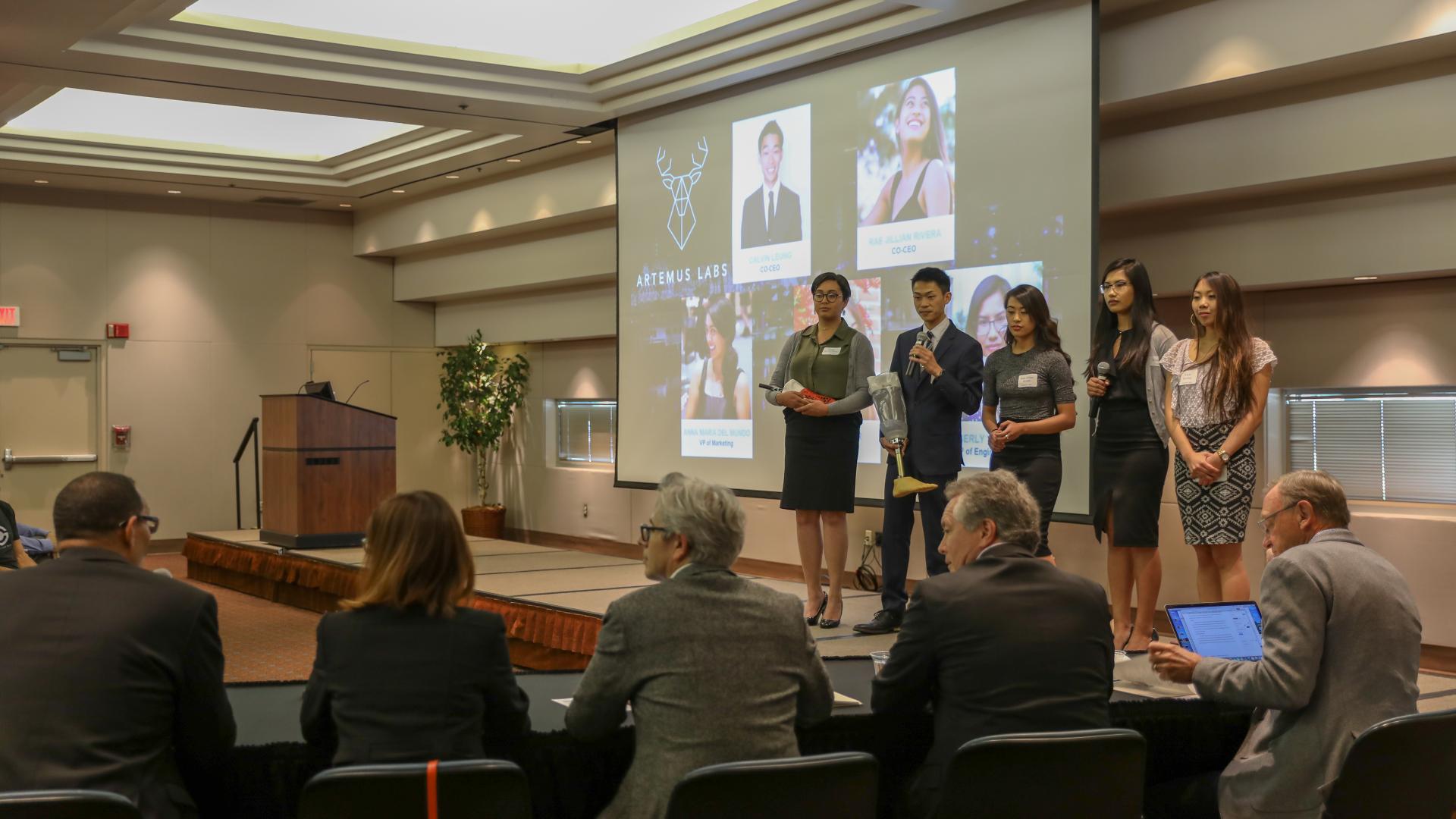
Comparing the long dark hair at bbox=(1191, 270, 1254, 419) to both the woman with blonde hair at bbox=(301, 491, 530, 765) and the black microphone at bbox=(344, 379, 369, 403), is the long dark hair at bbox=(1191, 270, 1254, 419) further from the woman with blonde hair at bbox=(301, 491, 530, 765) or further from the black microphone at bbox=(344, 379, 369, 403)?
the black microphone at bbox=(344, 379, 369, 403)

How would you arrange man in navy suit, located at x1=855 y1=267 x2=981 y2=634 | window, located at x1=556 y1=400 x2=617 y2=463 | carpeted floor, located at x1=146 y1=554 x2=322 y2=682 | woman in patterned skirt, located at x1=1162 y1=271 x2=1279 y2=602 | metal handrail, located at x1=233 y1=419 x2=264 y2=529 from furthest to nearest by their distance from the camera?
1. window, located at x1=556 y1=400 x2=617 y2=463
2. metal handrail, located at x1=233 y1=419 x2=264 y2=529
3. carpeted floor, located at x1=146 y1=554 x2=322 y2=682
4. man in navy suit, located at x1=855 y1=267 x2=981 y2=634
5. woman in patterned skirt, located at x1=1162 y1=271 x2=1279 y2=602

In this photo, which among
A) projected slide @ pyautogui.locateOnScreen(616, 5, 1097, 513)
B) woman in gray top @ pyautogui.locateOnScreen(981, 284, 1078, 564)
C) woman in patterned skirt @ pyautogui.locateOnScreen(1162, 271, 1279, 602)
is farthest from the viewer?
projected slide @ pyautogui.locateOnScreen(616, 5, 1097, 513)

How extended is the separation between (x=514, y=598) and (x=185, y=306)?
608 cm

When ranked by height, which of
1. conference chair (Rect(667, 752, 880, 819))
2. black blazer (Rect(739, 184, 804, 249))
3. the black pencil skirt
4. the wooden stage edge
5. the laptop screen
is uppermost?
black blazer (Rect(739, 184, 804, 249))

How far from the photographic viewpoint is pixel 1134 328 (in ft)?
14.7

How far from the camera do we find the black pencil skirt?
5047 millimetres

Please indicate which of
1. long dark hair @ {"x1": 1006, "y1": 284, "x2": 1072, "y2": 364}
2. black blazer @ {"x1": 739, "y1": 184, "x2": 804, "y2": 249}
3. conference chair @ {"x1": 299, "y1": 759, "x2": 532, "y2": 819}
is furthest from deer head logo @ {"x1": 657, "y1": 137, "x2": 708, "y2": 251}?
conference chair @ {"x1": 299, "y1": 759, "x2": 532, "y2": 819}

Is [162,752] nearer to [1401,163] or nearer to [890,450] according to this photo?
[890,450]

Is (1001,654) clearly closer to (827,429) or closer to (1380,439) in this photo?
(827,429)

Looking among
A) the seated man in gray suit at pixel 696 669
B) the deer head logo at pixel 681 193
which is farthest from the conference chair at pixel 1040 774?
the deer head logo at pixel 681 193

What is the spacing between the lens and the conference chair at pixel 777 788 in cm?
190

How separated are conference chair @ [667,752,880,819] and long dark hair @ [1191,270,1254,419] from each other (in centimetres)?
268

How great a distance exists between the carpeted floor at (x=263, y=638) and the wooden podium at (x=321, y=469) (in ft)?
1.62

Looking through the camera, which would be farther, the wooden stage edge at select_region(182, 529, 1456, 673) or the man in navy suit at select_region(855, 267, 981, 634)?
the wooden stage edge at select_region(182, 529, 1456, 673)
